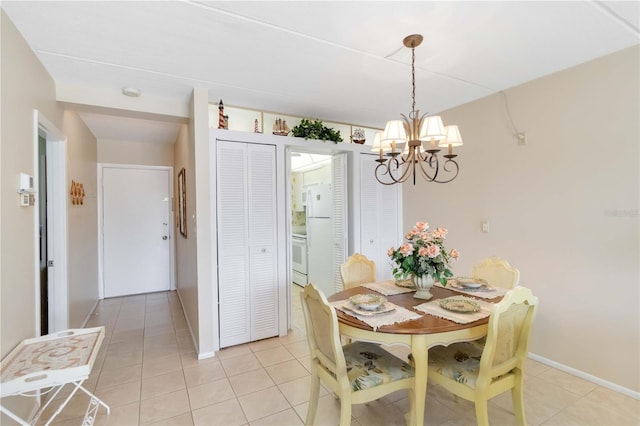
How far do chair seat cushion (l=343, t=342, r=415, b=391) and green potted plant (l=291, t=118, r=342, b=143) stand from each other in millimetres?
2261

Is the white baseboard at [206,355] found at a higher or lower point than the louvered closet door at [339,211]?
lower

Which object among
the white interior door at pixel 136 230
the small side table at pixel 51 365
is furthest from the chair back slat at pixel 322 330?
the white interior door at pixel 136 230

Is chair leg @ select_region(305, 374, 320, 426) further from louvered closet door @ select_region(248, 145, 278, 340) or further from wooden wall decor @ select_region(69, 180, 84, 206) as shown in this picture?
wooden wall decor @ select_region(69, 180, 84, 206)

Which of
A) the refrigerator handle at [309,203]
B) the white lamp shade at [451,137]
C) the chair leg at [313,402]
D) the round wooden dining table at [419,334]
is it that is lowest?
the chair leg at [313,402]

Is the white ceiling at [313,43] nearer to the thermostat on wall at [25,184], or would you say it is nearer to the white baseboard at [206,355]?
the thermostat on wall at [25,184]

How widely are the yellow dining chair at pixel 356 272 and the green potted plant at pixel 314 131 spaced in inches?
56.6

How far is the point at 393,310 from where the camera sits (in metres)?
1.85

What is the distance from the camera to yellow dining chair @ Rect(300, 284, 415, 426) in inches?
63.2

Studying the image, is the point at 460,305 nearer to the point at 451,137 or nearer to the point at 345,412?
the point at 345,412

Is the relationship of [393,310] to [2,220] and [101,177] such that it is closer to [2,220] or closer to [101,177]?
[2,220]

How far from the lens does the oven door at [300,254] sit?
507 centimetres

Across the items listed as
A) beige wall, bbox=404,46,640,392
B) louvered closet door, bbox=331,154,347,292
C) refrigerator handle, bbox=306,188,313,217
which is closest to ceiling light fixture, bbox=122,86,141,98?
louvered closet door, bbox=331,154,347,292

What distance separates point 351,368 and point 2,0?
8.82 ft

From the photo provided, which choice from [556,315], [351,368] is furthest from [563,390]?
[351,368]
